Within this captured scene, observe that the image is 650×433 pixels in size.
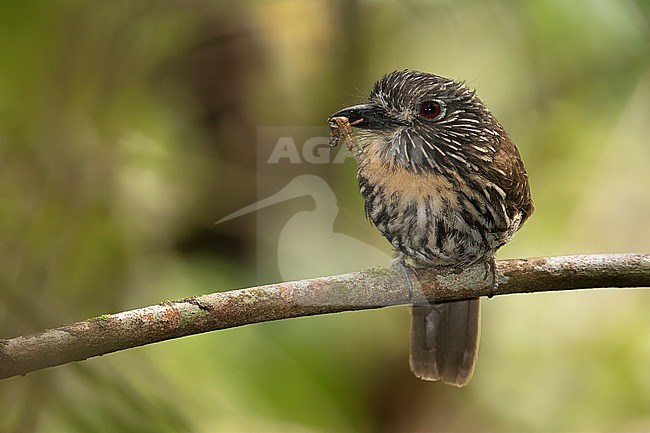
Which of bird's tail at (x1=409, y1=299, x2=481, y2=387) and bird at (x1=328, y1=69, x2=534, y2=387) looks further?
bird's tail at (x1=409, y1=299, x2=481, y2=387)

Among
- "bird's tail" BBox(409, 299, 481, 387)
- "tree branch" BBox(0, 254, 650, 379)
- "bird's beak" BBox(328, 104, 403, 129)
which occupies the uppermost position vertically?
"bird's beak" BBox(328, 104, 403, 129)

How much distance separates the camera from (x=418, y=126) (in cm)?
287

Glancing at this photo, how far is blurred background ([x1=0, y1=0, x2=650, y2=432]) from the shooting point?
2.94 m

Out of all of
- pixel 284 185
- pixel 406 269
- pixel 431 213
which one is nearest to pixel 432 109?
pixel 431 213

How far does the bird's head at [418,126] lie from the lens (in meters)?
2.81

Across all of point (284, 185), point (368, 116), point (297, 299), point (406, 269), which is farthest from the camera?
point (284, 185)

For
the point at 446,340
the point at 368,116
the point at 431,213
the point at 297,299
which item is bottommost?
the point at 297,299

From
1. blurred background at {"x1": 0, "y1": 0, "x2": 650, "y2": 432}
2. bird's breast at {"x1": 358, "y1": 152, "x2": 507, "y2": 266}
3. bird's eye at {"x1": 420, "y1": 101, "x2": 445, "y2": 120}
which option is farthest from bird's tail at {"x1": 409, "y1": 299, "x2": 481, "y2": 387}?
bird's eye at {"x1": 420, "y1": 101, "x2": 445, "y2": 120}

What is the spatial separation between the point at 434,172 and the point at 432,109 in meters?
0.21

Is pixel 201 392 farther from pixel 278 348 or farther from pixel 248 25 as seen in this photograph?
pixel 248 25

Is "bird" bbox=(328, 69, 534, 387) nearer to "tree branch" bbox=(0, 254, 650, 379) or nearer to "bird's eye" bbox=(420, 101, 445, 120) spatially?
"bird's eye" bbox=(420, 101, 445, 120)

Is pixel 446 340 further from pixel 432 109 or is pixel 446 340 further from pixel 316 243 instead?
pixel 432 109

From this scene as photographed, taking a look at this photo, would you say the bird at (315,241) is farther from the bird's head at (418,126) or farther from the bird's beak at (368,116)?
the bird's beak at (368,116)

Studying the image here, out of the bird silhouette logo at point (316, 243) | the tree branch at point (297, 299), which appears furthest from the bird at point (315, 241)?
the tree branch at point (297, 299)
